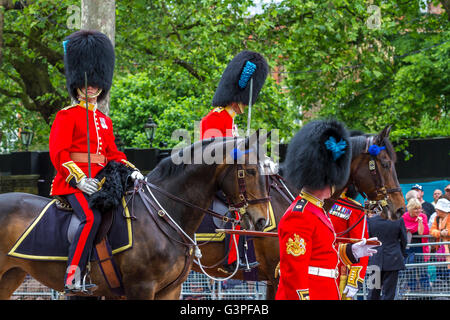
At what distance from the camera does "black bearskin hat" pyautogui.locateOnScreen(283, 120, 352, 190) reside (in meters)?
4.68

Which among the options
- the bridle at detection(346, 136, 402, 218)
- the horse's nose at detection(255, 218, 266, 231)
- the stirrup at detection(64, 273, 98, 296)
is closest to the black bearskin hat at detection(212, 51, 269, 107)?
the bridle at detection(346, 136, 402, 218)

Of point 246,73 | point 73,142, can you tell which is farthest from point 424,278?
point 73,142

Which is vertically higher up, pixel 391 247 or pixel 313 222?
pixel 313 222

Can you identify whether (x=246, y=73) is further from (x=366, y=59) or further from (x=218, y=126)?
(x=366, y=59)

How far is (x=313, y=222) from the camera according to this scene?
4484mm

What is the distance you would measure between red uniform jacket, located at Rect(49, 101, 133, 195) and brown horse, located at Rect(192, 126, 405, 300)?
171 centimetres

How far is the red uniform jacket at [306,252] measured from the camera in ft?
14.3

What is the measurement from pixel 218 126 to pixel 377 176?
72.5 inches

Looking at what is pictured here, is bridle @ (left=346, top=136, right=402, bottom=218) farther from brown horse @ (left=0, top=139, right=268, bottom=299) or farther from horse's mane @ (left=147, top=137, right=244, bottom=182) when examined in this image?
horse's mane @ (left=147, top=137, right=244, bottom=182)

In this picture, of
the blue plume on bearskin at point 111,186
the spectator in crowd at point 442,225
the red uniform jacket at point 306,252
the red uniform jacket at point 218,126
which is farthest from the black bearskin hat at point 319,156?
the spectator in crowd at point 442,225

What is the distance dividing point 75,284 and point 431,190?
11.4 m
